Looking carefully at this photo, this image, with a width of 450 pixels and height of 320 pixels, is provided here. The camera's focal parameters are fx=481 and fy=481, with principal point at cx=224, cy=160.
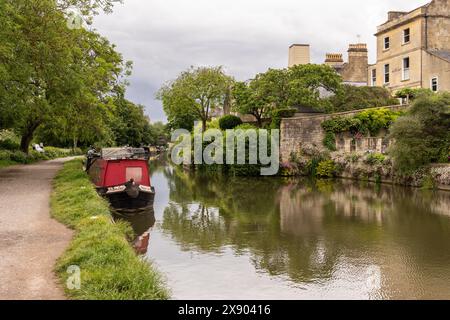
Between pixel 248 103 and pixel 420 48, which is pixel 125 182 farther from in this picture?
pixel 420 48

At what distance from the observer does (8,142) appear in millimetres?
31016

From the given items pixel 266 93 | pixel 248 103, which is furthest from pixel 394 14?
pixel 248 103

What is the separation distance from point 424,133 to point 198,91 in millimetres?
21520

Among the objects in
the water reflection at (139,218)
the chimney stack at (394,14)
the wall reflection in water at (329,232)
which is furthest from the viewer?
the chimney stack at (394,14)

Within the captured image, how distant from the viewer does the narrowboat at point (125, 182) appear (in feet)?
47.8

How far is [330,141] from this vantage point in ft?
96.9

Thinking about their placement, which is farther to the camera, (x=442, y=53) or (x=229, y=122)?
(x=229, y=122)

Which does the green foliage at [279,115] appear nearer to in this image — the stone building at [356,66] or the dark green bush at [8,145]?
the stone building at [356,66]

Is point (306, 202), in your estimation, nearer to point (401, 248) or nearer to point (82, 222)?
point (401, 248)

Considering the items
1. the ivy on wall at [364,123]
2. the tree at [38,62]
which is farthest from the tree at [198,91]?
the tree at [38,62]

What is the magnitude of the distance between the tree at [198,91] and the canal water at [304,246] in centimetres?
2093

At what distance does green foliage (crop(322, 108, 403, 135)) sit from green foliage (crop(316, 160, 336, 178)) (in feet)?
7.15

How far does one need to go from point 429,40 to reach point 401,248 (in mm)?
22509

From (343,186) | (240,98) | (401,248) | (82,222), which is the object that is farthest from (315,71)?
(82,222)
